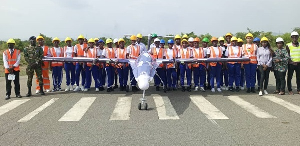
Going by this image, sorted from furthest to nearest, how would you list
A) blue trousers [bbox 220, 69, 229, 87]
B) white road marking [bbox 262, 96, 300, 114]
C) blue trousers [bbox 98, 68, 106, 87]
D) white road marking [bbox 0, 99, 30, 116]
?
blue trousers [bbox 220, 69, 229, 87], blue trousers [bbox 98, 68, 106, 87], white road marking [bbox 0, 99, 30, 116], white road marking [bbox 262, 96, 300, 114]

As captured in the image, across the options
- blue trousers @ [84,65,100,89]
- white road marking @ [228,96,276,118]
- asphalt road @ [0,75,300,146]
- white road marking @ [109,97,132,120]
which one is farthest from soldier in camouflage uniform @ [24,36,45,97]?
white road marking @ [228,96,276,118]

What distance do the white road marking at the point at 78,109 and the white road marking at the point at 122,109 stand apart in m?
1.03

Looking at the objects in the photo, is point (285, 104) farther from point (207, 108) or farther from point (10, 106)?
point (10, 106)

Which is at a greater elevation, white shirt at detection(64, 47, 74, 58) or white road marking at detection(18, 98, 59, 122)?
white shirt at detection(64, 47, 74, 58)

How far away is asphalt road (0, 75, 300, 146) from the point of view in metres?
6.19

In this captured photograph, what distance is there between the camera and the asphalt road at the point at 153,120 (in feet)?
20.3

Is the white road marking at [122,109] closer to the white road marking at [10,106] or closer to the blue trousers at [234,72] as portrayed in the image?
the white road marking at [10,106]

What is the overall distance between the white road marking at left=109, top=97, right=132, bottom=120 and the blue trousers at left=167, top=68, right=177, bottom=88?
2564mm

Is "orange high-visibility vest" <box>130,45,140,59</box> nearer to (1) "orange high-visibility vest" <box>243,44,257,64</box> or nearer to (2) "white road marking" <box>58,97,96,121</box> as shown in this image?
(2) "white road marking" <box>58,97,96,121</box>

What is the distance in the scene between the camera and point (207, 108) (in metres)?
9.23

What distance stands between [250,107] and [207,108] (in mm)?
1534

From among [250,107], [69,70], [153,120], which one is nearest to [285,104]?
[250,107]

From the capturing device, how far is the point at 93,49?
1288 cm

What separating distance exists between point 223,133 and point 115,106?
4.34 m
